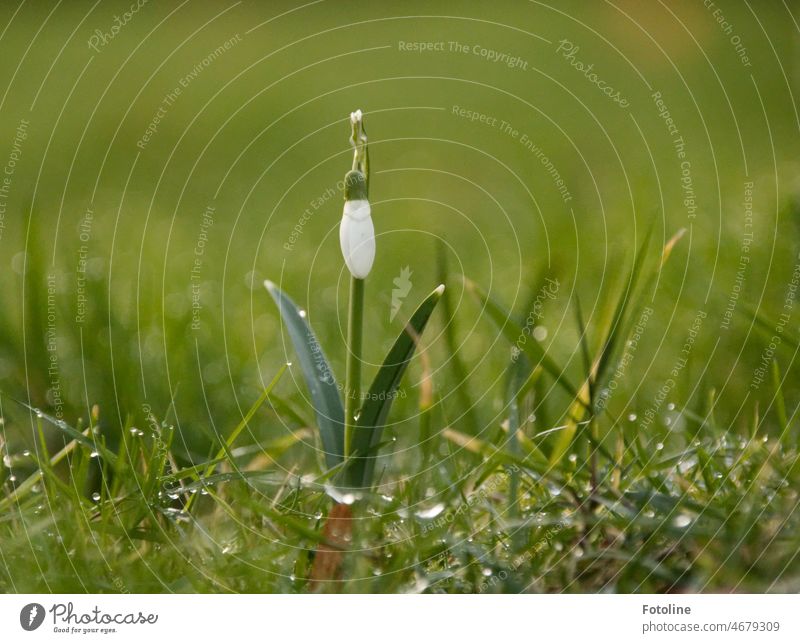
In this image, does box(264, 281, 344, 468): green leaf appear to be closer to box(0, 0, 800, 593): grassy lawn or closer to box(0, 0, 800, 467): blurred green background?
box(0, 0, 800, 593): grassy lawn

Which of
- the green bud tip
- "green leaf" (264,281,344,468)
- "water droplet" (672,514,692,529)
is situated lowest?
"water droplet" (672,514,692,529)

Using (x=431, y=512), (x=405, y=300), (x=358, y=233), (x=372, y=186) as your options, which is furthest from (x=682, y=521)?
(x=372, y=186)

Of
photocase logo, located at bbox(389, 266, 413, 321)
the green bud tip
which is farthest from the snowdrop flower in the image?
photocase logo, located at bbox(389, 266, 413, 321)
